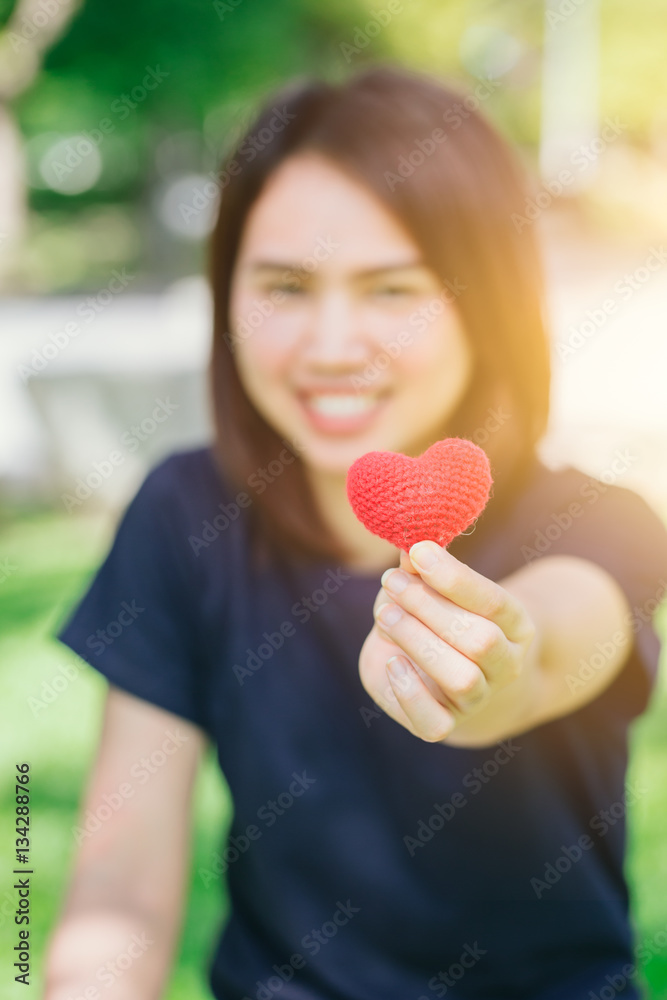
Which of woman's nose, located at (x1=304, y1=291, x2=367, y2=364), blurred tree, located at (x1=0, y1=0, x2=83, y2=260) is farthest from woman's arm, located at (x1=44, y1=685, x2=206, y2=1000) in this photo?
→ blurred tree, located at (x1=0, y1=0, x2=83, y2=260)

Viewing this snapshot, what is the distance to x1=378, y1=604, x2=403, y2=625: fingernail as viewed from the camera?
831 millimetres

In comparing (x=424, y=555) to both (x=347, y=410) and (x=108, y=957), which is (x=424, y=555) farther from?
(x=108, y=957)

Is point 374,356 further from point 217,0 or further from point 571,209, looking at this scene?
point 571,209

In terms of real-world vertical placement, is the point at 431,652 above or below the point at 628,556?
above

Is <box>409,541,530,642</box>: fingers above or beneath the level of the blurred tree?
above

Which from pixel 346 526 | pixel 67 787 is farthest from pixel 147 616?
pixel 67 787

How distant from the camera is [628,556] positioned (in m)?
1.33

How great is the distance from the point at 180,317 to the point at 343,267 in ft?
18.1

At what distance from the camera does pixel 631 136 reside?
19.9 m

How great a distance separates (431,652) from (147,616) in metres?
0.81

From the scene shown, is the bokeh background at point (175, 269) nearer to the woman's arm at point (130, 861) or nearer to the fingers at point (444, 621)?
the woman's arm at point (130, 861)

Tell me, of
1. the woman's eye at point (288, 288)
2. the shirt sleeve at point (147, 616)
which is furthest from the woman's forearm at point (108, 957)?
the woman's eye at point (288, 288)

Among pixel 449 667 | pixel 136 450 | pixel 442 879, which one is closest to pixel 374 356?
pixel 449 667

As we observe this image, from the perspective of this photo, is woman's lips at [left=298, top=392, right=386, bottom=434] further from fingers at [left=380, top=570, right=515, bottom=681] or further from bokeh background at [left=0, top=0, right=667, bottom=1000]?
fingers at [left=380, top=570, right=515, bottom=681]
